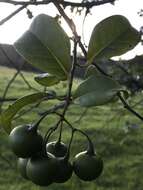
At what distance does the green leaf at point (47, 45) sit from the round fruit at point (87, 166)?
142mm

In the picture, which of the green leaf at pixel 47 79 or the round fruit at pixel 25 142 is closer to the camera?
the round fruit at pixel 25 142

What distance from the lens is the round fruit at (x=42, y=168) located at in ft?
3.06

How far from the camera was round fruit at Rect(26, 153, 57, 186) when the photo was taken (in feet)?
3.06

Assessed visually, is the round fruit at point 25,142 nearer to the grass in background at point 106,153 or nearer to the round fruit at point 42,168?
the round fruit at point 42,168

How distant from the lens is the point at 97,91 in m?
0.85

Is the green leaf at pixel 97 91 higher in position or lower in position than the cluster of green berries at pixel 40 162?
higher

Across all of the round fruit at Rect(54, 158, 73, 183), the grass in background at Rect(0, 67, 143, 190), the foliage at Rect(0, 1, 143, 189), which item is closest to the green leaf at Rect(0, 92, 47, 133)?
the foliage at Rect(0, 1, 143, 189)

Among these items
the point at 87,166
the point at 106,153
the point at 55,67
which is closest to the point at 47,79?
the point at 55,67

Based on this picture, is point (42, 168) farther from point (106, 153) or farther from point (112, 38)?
point (106, 153)

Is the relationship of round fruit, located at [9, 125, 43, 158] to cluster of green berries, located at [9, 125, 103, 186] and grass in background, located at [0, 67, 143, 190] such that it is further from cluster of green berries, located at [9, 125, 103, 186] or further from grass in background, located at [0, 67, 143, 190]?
grass in background, located at [0, 67, 143, 190]

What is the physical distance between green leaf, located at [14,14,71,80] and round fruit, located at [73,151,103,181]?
0.47 feet

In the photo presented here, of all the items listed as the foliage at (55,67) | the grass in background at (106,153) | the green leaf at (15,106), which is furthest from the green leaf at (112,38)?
the grass in background at (106,153)

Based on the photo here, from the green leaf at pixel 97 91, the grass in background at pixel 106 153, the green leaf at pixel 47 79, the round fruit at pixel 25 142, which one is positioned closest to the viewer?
the green leaf at pixel 97 91

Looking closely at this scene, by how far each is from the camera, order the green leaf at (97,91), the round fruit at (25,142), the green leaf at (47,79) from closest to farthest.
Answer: the green leaf at (97,91) < the round fruit at (25,142) < the green leaf at (47,79)
